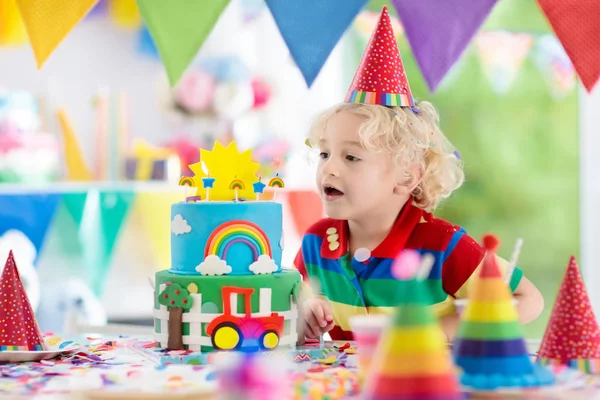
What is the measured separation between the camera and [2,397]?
1.01 m

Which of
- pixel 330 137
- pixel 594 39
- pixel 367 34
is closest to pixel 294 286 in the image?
pixel 330 137

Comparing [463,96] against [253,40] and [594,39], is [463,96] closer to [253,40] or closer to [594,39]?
[253,40]

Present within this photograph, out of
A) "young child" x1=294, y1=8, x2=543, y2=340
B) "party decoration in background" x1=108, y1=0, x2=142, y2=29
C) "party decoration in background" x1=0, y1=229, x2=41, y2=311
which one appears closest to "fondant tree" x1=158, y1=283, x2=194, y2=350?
"young child" x1=294, y1=8, x2=543, y2=340

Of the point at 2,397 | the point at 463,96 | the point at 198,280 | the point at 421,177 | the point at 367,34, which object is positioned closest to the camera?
the point at 2,397

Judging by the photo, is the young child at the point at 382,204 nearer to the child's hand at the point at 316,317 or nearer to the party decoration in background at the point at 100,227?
the child's hand at the point at 316,317

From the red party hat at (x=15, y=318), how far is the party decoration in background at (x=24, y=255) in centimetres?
186

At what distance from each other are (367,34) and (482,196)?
1182 millimetres

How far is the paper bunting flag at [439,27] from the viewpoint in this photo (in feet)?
5.25

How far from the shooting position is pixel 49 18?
1.65 meters

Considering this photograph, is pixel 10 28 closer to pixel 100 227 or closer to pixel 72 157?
pixel 72 157

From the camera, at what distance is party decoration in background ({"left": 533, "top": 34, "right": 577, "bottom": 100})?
4531mm

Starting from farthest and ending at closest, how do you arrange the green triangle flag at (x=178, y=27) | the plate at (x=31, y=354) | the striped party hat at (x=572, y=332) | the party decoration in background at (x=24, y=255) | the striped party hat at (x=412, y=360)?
the party decoration in background at (x=24, y=255) < the green triangle flag at (x=178, y=27) < the plate at (x=31, y=354) < the striped party hat at (x=572, y=332) < the striped party hat at (x=412, y=360)

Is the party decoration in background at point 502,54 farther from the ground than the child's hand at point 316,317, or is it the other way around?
the party decoration in background at point 502,54

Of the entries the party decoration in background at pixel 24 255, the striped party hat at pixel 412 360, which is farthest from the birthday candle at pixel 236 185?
the party decoration in background at pixel 24 255
